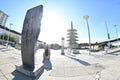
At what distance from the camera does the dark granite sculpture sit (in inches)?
257

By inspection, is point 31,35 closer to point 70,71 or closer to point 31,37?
point 31,37


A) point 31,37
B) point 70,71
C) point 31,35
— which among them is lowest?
point 70,71

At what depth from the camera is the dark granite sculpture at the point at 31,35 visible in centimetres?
652

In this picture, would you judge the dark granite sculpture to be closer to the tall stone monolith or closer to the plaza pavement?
the tall stone monolith

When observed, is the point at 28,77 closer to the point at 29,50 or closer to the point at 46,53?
the point at 29,50

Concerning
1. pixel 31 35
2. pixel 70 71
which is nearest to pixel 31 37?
pixel 31 35

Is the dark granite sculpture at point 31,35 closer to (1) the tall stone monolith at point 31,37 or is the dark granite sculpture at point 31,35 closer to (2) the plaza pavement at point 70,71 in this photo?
(1) the tall stone monolith at point 31,37

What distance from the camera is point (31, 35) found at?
6641 millimetres

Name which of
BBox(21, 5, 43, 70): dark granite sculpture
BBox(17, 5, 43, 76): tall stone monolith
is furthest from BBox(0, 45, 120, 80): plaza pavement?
BBox(21, 5, 43, 70): dark granite sculpture

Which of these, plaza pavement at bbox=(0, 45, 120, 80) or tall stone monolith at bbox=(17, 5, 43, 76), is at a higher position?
tall stone monolith at bbox=(17, 5, 43, 76)

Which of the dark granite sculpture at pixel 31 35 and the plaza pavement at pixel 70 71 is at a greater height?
the dark granite sculpture at pixel 31 35

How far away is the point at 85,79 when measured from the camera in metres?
5.80

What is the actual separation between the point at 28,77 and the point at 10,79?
2.82 feet

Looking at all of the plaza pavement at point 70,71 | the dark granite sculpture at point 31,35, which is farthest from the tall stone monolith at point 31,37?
the plaza pavement at point 70,71
